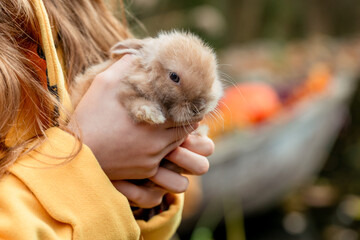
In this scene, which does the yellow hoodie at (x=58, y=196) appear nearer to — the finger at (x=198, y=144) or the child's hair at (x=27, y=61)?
the child's hair at (x=27, y=61)

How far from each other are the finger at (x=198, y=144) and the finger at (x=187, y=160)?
0.03 metres

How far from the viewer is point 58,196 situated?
3.13 ft

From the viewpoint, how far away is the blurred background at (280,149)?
2.74m

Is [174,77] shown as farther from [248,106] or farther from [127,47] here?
[248,106]

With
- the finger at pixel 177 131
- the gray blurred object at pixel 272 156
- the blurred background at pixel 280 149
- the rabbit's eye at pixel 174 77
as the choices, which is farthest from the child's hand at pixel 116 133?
the gray blurred object at pixel 272 156

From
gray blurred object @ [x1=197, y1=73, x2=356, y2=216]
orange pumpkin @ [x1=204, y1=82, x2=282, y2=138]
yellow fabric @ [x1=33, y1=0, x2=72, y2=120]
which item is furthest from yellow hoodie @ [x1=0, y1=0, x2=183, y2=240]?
orange pumpkin @ [x1=204, y1=82, x2=282, y2=138]

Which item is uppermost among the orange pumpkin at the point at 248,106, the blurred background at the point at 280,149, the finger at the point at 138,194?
the finger at the point at 138,194

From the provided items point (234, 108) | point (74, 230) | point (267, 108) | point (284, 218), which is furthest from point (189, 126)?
point (284, 218)

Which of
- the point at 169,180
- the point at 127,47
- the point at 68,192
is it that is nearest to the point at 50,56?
the point at 127,47

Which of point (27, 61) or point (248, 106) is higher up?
point (27, 61)

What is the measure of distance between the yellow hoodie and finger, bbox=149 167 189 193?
0.14m

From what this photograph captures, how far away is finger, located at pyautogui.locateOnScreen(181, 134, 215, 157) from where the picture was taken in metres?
1.23

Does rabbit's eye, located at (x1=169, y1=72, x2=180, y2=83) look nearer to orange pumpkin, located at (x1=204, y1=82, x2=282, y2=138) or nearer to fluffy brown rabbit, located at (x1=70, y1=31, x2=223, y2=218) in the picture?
fluffy brown rabbit, located at (x1=70, y1=31, x2=223, y2=218)

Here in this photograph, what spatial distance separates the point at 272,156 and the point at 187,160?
189cm
